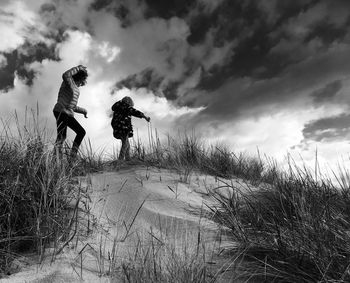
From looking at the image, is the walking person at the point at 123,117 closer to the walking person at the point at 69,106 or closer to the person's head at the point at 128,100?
the person's head at the point at 128,100

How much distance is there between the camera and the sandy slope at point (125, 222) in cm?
207

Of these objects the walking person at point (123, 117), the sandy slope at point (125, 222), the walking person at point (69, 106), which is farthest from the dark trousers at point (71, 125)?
the walking person at point (123, 117)

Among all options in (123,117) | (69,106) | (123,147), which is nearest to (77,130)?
(69,106)

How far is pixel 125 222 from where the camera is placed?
2805 mm

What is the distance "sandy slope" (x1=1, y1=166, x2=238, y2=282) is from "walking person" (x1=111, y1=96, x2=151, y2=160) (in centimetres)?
169

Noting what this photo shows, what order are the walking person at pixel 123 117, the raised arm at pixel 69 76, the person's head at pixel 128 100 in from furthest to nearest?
the person's head at pixel 128 100
the walking person at pixel 123 117
the raised arm at pixel 69 76

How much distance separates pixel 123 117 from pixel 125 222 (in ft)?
11.7

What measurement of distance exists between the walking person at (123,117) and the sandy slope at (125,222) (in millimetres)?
1692

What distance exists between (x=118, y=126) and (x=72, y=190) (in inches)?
125

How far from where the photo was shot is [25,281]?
1955mm

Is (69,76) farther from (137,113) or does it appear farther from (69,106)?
(137,113)

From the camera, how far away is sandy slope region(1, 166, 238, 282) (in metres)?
2.07

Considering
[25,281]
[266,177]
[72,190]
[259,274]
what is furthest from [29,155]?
[266,177]

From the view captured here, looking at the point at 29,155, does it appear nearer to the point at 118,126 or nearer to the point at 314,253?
the point at 314,253
